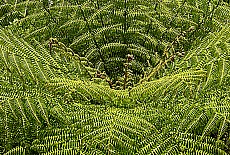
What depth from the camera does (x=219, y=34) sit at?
1.97 metres

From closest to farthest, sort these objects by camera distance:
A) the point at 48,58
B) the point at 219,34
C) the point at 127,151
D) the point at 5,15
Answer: the point at 127,151
the point at 48,58
the point at 219,34
the point at 5,15

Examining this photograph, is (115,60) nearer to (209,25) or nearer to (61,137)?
(209,25)

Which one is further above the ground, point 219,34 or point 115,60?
point 219,34

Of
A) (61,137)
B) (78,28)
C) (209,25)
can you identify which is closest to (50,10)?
(78,28)

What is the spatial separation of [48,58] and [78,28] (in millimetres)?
598

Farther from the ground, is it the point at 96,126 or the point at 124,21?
the point at 124,21

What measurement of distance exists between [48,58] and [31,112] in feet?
1.29

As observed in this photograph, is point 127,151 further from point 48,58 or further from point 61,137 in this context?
point 48,58

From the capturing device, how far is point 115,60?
7.52ft

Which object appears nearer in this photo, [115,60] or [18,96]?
[18,96]

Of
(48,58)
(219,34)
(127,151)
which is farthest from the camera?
(219,34)

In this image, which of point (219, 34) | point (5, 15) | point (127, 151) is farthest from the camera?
point (5, 15)

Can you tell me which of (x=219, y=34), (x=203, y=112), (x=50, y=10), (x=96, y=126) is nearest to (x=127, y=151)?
(x=96, y=126)

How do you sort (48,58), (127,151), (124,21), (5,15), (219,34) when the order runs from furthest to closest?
1. (5,15)
2. (124,21)
3. (219,34)
4. (48,58)
5. (127,151)
